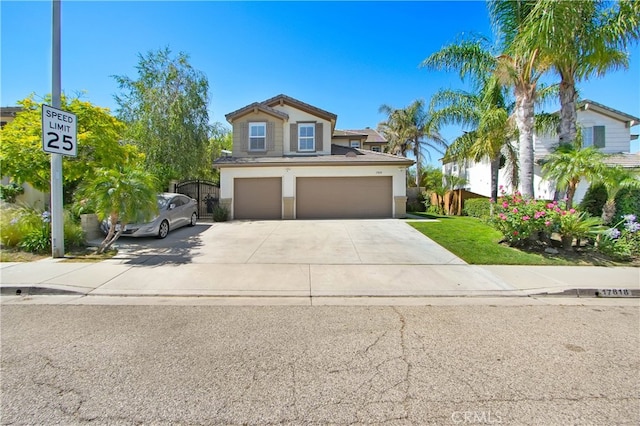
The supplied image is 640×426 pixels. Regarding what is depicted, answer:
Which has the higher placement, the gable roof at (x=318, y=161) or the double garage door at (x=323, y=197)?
the gable roof at (x=318, y=161)

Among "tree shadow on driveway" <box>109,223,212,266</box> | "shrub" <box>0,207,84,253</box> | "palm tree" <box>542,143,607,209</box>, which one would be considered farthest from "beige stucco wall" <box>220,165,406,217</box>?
"shrub" <box>0,207,84,253</box>

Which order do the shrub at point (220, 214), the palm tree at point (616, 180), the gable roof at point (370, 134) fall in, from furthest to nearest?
the gable roof at point (370, 134)
the shrub at point (220, 214)
the palm tree at point (616, 180)

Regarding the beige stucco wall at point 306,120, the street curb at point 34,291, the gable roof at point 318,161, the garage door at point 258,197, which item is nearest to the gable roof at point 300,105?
the beige stucco wall at point 306,120

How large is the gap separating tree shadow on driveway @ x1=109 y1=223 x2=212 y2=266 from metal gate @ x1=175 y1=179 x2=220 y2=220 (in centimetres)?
544

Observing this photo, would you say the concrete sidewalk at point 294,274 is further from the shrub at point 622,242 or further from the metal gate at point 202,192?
the metal gate at point 202,192

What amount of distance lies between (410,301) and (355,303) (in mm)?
970

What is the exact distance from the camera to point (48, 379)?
275 cm

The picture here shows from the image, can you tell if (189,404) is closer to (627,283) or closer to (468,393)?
(468,393)

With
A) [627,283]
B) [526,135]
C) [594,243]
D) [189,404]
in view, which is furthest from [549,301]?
[526,135]

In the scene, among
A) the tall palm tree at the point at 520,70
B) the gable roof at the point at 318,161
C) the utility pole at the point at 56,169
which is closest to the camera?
the utility pole at the point at 56,169

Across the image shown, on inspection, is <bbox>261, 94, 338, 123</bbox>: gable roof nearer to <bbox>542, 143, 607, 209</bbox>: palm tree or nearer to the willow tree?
the willow tree

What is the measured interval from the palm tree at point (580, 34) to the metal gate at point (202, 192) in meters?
15.4

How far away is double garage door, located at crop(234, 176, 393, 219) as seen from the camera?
611 inches

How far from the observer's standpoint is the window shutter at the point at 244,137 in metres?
17.1
